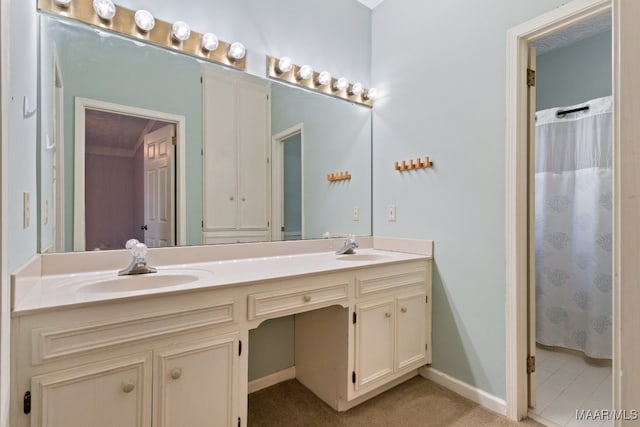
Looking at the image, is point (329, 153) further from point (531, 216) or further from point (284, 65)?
point (531, 216)

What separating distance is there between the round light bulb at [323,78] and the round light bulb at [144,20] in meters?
1.02

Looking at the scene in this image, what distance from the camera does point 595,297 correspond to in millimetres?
2299

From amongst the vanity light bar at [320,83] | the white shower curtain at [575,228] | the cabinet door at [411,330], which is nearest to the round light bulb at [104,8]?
the vanity light bar at [320,83]

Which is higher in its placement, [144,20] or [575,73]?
[575,73]

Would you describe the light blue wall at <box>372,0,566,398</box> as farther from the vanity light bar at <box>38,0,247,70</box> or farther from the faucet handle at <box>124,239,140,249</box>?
the faucet handle at <box>124,239,140,249</box>

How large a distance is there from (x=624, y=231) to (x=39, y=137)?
5.70ft

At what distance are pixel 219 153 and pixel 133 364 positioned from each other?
45.0 inches

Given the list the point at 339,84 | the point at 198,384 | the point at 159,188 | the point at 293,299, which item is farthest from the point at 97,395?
the point at 339,84

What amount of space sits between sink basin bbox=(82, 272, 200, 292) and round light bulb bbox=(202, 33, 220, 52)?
1182 millimetres

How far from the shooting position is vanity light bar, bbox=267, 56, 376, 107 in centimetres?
198

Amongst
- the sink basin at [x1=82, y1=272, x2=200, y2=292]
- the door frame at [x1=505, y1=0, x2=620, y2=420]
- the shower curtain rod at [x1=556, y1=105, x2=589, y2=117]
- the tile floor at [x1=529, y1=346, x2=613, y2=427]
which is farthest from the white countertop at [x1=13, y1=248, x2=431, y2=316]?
the shower curtain rod at [x1=556, y1=105, x2=589, y2=117]

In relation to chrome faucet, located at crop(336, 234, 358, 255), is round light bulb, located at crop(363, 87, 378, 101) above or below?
above

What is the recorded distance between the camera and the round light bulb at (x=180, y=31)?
158 centimetres

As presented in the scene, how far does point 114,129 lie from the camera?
60.2 inches
